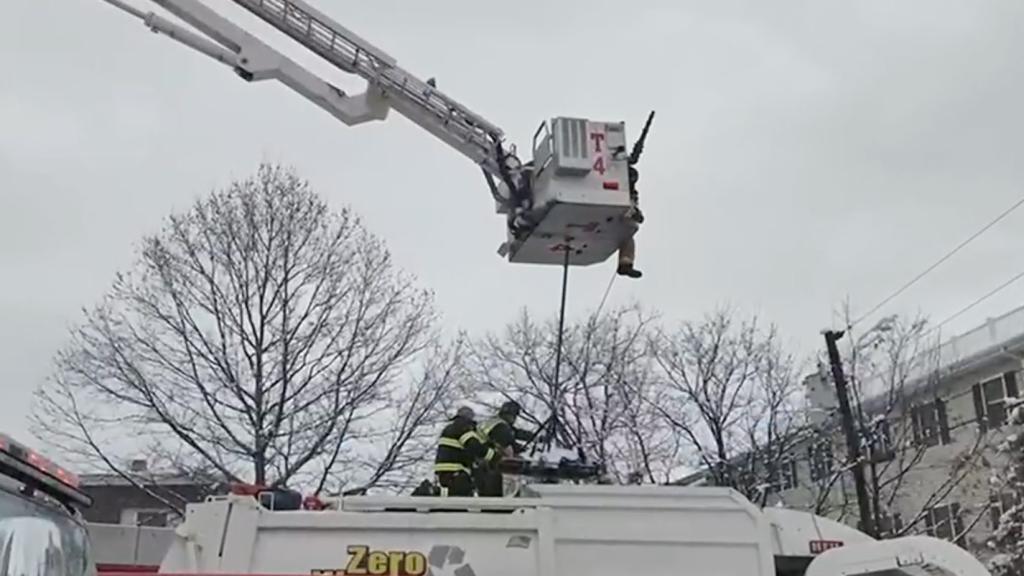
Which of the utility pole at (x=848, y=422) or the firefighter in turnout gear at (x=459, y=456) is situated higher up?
the utility pole at (x=848, y=422)

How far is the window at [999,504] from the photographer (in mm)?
21986

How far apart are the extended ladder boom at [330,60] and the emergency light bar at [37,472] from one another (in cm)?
694

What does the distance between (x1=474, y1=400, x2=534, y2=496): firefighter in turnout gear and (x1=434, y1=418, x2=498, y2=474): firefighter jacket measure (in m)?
0.06

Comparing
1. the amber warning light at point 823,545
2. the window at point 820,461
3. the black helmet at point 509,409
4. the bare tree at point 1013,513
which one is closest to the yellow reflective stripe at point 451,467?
the black helmet at point 509,409

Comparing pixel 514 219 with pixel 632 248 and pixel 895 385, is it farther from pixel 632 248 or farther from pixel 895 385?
pixel 895 385

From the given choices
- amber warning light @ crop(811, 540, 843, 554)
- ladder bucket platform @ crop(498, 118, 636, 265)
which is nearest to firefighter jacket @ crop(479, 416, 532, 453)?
amber warning light @ crop(811, 540, 843, 554)

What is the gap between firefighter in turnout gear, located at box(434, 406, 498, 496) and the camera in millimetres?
7191

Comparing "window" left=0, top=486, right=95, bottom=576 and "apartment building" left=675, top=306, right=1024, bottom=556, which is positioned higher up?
"apartment building" left=675, top=306, right=1024, bottom=556

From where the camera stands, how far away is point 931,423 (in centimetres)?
2602

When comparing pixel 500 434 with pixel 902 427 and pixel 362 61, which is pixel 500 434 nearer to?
pixel 362 61

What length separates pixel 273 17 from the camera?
1041cm

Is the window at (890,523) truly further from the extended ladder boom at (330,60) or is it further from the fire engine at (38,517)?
the fire engine at (38,517)

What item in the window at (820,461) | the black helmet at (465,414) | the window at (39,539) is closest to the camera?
the window at (39,539)

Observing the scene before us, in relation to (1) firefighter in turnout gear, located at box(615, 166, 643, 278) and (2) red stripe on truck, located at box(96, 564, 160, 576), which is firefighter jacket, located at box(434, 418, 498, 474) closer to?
(2) red stripe on truck, located at box(96, 564, 160, 576)
